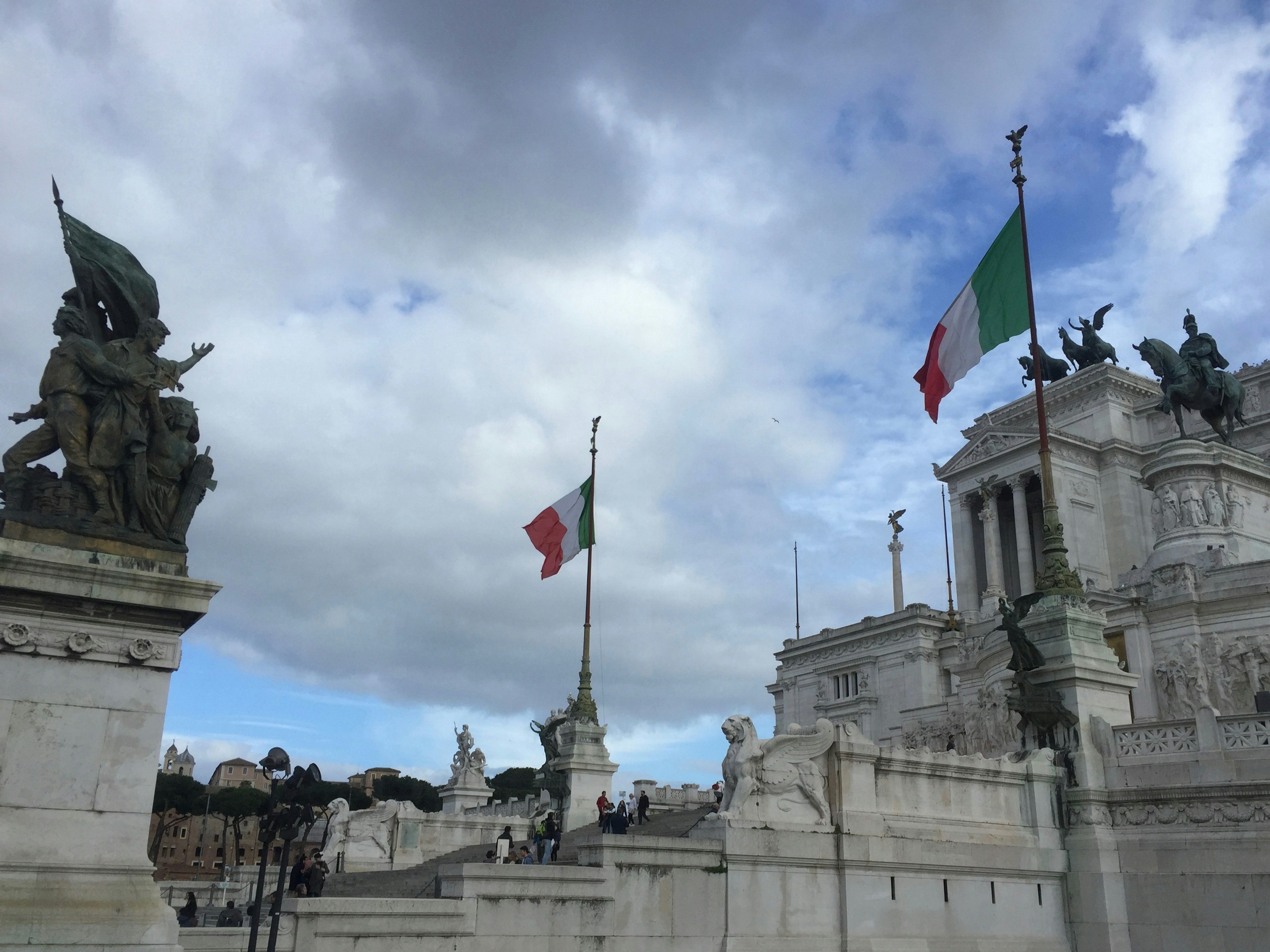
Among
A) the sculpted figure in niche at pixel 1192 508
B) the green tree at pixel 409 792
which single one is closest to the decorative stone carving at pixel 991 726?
the sculpted figure in niche at pixel 1192 508

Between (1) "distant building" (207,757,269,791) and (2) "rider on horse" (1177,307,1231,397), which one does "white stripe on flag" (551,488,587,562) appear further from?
(1) "distant building" (207,757,269,791)

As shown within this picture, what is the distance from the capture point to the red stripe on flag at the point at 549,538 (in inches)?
1400

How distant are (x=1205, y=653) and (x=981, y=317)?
19910mm

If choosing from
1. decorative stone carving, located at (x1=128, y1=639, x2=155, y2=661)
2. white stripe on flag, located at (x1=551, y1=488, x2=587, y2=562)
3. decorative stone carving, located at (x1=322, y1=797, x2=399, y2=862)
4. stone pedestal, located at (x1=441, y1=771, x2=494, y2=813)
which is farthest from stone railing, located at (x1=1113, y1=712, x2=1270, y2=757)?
stone pedestal, located at (x1=441, y1=771, x2=494, y2=813)

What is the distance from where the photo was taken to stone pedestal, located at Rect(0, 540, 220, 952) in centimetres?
993

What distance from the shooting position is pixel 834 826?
17.9m

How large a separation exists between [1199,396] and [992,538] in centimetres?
2449

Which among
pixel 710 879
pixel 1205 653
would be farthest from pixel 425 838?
pixel 1205 653

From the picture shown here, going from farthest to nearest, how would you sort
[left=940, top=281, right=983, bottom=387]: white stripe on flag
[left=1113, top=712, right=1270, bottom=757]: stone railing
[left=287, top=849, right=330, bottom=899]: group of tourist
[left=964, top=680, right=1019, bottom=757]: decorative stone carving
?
[left=964, top=680, right=1019, bottom=757]: decorative stone carving
[left=940, top=281, right=983, bottom=387]: white stripe on flag
[left=287, top=849, right=330, bottom=899]: group of tourist
[left=1113, top=712, right=1270, bottom=757]: stone railing

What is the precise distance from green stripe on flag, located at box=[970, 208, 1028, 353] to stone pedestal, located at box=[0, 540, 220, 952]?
19362 millimetres

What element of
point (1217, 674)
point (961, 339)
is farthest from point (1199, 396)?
point (961, 339)

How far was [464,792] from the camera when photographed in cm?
3900

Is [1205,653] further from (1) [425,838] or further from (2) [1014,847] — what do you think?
(1) [425,838]

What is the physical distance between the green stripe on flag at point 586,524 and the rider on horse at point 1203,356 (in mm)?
30135
